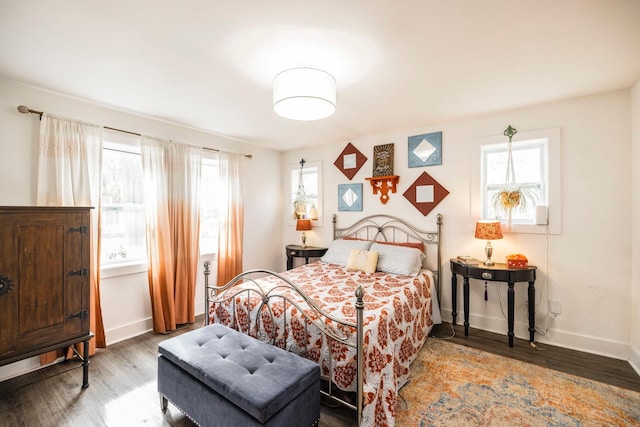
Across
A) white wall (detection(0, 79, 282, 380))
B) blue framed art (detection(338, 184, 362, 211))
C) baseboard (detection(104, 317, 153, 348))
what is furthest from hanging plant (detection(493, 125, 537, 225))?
baseboard (detection(104, 317, 153, 348))

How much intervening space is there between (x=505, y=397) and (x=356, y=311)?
1.50 metres

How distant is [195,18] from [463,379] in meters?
3.33

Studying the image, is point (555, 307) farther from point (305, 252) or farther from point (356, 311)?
point (305, 252)

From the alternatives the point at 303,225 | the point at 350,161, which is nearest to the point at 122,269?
the point at 303,225

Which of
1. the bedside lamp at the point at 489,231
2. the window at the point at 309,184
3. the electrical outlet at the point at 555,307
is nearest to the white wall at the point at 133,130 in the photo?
the window at the point at 309,184

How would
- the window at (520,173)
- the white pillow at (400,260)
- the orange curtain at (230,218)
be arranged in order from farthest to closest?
the orange curtain at (230,218) → the white pillow at (400,260) → the window at (520,173)

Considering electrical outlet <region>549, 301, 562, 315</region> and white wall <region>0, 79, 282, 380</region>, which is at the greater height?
white wall <region>0, 79, 282, 380</region>

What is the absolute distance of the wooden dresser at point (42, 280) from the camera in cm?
202

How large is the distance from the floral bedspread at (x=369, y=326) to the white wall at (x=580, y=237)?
1.00 m

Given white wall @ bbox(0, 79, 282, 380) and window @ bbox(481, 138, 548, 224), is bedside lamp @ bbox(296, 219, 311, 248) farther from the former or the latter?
window @ bbox(481, 138, 548, 224)

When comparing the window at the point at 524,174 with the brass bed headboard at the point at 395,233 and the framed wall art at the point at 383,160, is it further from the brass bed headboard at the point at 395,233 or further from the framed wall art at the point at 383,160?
the framed wall art at the point at 383,160

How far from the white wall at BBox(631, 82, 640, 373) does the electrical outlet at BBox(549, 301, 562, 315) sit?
1.72 ft

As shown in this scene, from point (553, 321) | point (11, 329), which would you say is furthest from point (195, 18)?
point (553, 321)

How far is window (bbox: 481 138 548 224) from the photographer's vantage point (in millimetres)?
3090
